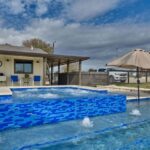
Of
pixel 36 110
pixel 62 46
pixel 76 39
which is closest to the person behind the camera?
pixel 36 110

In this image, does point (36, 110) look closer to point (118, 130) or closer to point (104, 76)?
point (118, 130)

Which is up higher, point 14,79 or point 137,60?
point 137,60

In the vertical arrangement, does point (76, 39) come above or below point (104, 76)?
above

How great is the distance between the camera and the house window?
16953mm

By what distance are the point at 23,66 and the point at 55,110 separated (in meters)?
11.0

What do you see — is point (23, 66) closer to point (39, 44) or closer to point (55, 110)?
point (55, 110)

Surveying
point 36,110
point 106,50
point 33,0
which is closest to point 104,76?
point 33,0

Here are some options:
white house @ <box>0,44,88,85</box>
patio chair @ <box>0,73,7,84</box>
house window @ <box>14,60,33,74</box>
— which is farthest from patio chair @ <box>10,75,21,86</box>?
house window @ <box>14,60,33,74</box>

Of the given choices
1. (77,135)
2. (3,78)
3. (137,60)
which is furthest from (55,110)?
(3,78)

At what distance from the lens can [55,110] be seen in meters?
7.09

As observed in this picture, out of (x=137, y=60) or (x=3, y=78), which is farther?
(x=3, y=78)

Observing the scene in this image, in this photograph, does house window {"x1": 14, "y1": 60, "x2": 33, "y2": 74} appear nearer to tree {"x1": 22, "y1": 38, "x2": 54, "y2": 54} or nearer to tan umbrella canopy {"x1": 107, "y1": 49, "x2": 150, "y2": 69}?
tan umbrella canopy {"x1": 107, "y1": 49, "x2": 150, "y2": 69}

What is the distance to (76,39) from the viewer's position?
35.2 meters

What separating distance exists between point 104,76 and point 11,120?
16.3m
